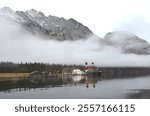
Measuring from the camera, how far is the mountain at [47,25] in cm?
558

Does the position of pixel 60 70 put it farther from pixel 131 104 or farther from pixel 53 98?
pixel 131 104

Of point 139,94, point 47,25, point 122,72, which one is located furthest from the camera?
point 122,72

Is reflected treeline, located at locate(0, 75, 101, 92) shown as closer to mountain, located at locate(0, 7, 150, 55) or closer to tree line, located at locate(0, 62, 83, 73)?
tree line, located at locate(0, 62, 83, 73)

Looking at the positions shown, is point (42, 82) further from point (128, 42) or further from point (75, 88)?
point (128, 42)

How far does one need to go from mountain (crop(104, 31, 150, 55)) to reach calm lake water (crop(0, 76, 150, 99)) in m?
0.36

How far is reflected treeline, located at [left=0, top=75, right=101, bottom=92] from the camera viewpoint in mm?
5527

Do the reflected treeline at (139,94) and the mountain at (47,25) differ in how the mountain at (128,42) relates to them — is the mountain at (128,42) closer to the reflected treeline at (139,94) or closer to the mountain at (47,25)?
the mountain at (47,25)

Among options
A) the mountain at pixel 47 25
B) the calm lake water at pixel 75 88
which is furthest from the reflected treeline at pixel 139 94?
the mountain at pixel 47 25

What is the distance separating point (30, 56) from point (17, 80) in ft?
1.20

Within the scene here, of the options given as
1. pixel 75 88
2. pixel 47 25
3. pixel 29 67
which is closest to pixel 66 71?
pixel 75 88

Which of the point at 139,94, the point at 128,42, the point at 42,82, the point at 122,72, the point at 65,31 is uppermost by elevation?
the point at 65,31

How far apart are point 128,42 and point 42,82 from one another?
3.99 ft

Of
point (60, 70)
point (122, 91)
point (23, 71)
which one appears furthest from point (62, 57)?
point (122, 91)

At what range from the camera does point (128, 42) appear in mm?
5672
